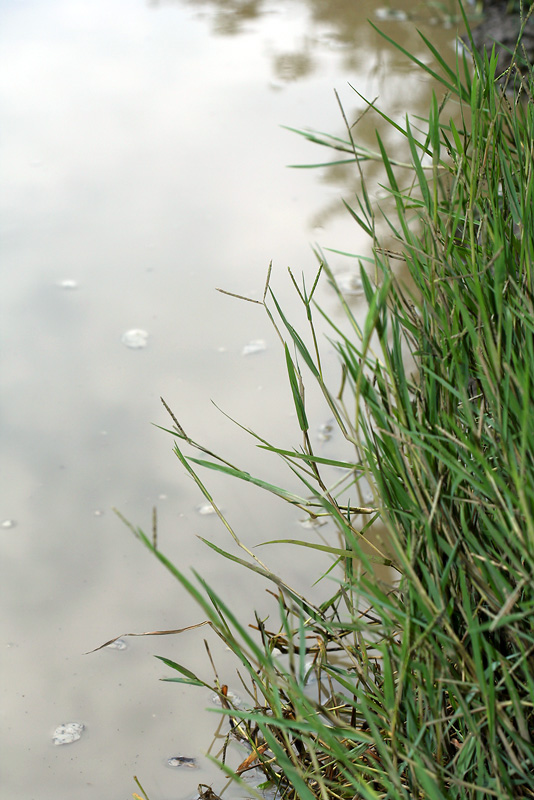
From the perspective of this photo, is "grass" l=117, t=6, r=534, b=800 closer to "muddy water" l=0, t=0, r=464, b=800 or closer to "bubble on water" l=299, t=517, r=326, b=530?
"muddy water" l=0, t=0, r=464, b=800

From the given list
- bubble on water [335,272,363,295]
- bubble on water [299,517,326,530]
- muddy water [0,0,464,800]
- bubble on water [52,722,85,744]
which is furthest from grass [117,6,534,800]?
bubble on water [335,272,363,295]

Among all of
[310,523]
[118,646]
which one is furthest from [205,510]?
[118,646]

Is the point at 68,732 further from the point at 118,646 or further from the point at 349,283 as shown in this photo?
the point at 349,283

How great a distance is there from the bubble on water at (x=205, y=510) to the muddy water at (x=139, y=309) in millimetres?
24

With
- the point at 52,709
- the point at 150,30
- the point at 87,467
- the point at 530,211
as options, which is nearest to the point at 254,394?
the point at 87,467

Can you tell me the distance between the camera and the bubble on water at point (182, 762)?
1081 millimetres

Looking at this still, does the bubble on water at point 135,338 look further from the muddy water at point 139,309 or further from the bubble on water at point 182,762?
the bubble on water at point 182,762

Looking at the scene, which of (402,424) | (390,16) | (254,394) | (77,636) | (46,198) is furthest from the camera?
(390,16)

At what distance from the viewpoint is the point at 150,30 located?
3395mm

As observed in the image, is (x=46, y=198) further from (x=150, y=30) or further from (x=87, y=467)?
(x=150, y=30)

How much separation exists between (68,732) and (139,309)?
1.10 m

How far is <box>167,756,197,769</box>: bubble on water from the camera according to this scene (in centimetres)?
108

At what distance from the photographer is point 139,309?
1985mm

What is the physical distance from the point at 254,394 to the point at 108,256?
70 cm
